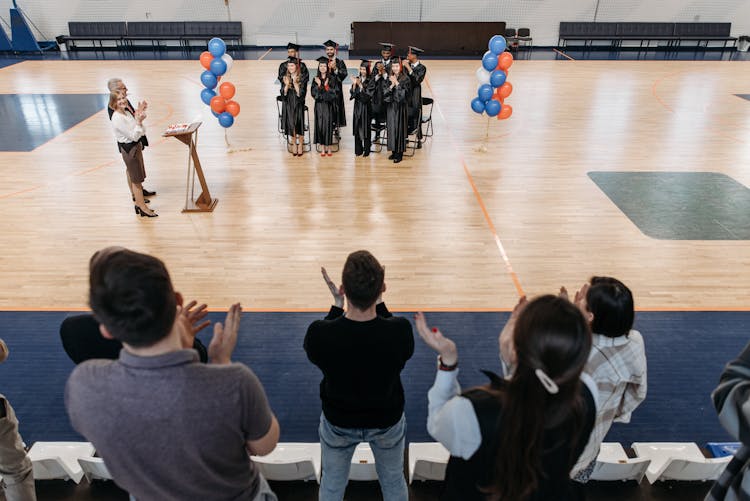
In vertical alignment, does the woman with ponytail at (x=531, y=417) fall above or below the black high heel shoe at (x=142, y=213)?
above

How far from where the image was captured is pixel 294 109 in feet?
26.4

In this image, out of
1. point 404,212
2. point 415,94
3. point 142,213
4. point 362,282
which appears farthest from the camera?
point 415,94

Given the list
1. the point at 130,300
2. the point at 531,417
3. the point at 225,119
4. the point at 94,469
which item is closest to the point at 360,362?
the point at 531,417

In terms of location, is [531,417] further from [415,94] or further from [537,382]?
[415,94]

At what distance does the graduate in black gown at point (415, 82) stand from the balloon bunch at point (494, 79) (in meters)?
0.99

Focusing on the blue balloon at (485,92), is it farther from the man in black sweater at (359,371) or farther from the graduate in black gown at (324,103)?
the man in black sweater at (359,371)

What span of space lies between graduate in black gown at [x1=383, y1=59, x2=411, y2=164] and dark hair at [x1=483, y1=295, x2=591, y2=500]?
675 centimetres

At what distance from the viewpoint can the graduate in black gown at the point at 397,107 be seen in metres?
7.77

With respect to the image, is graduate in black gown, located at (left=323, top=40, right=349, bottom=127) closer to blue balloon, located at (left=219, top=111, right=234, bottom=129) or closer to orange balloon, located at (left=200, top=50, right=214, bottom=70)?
blue balloon, located at (left=219, top=111, right=234, bottom=129)

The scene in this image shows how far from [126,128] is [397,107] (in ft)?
12.8

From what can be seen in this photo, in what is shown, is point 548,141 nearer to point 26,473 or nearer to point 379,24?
point 26,473

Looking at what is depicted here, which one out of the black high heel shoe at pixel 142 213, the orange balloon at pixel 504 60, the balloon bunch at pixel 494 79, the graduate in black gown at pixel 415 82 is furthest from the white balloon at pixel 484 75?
the black high heel shoe at pixel 142 213

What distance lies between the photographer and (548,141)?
8.76 metres

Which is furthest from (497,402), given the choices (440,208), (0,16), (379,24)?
(0,16)
